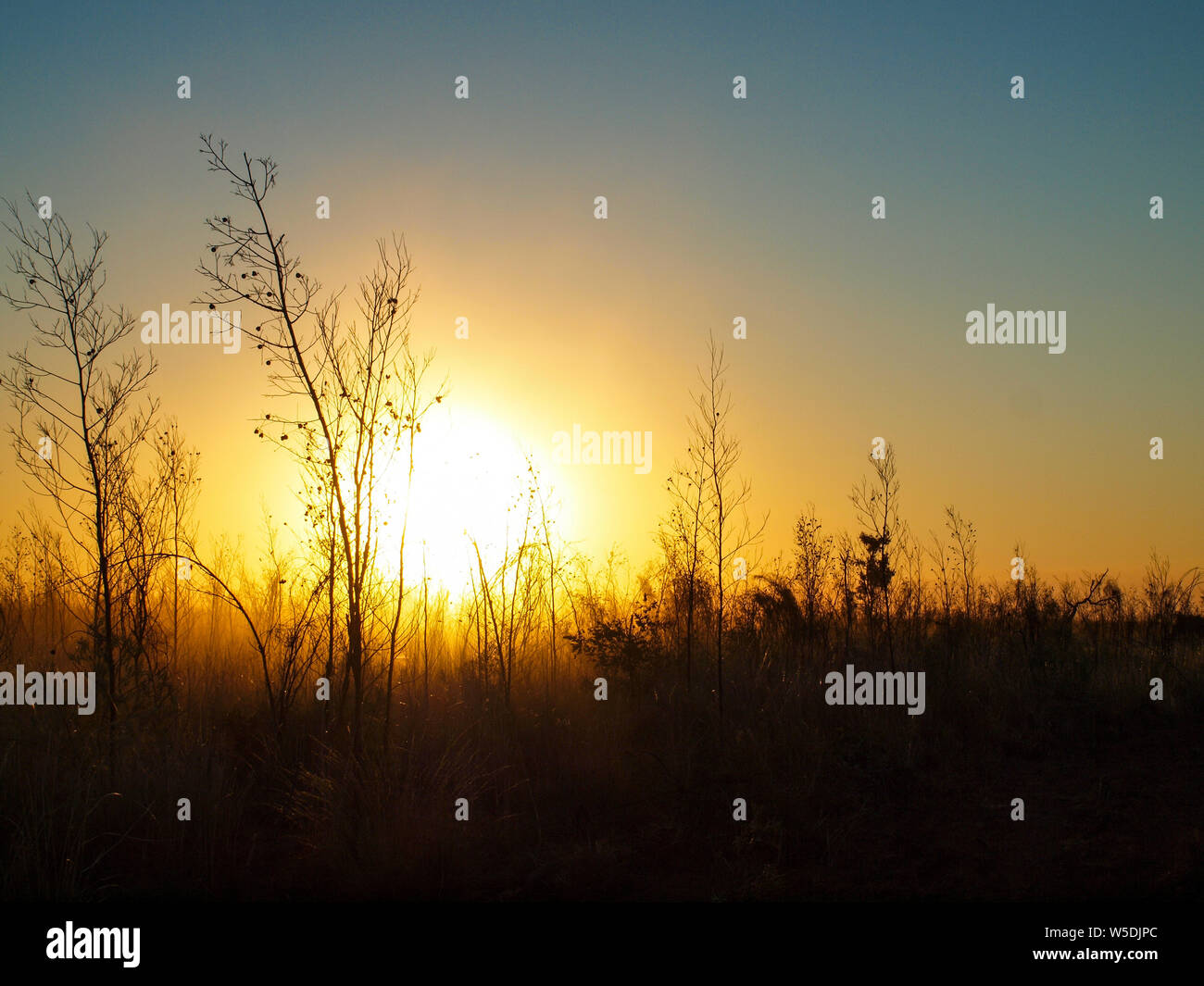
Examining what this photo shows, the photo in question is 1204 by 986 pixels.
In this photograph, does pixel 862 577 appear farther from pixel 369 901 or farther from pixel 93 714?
pixel 93 714

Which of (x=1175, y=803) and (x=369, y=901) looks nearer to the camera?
(x=369, y=901)

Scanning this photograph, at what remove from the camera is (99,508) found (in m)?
8.25

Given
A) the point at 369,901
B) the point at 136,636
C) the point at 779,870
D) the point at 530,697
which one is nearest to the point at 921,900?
the point at 779,870

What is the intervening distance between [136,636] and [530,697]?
4.59 m

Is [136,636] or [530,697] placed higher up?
[136,636]

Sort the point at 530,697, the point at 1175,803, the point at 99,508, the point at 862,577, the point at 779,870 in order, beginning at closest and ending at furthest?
the point at 779,870 → the point at 1175,803 → the point at 99,508 → the point at 530,697 → the point at 862,577
